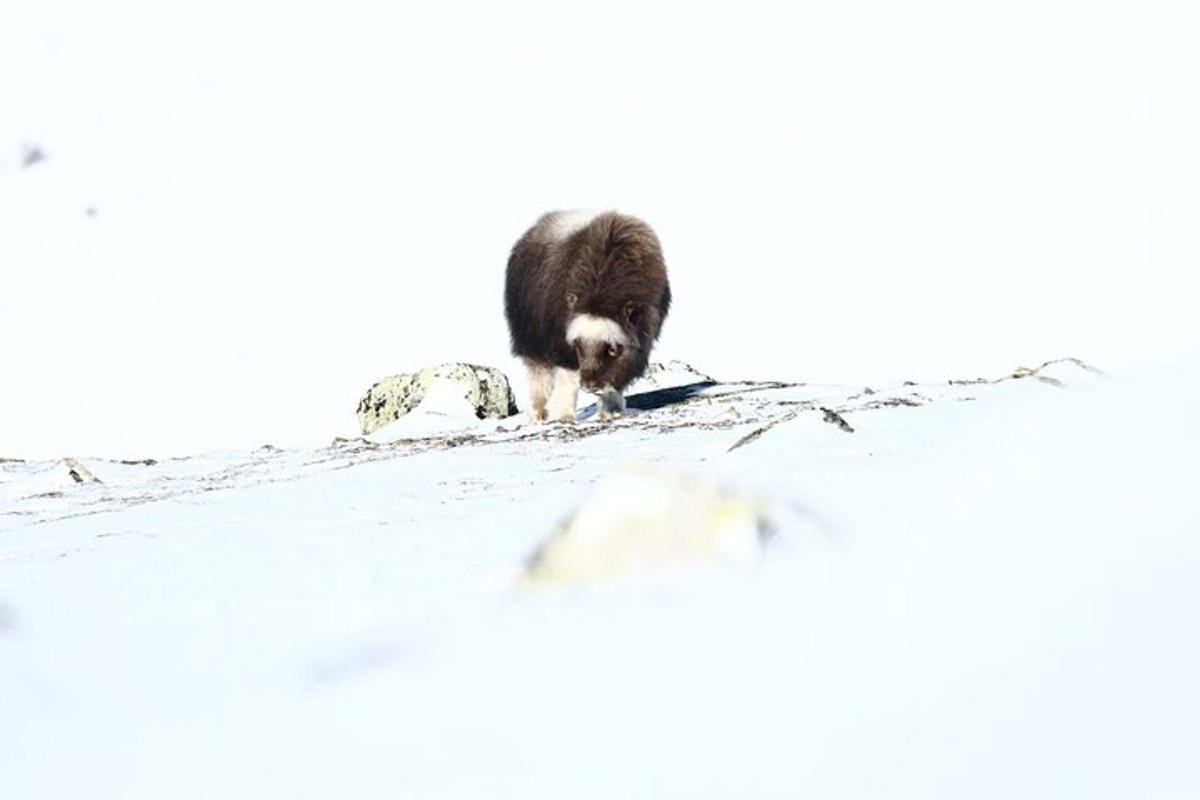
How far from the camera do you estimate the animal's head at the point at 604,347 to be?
10.6 metres

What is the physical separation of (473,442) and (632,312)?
6.99 ft

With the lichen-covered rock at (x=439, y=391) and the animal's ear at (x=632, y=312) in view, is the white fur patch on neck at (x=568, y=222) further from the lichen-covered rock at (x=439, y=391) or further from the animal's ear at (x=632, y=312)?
the lichen-covered rock at (x=439, y=391)

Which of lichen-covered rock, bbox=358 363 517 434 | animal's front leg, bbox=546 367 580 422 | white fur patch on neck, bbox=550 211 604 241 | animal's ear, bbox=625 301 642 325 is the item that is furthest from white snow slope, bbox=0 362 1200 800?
lichen-covered rock, bbox=358 363 517 434

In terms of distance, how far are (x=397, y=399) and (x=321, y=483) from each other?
28.4 feet

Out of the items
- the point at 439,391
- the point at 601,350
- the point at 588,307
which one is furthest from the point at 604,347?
the point at 439,391

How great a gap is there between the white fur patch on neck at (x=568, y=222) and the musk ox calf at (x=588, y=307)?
0.6 inches

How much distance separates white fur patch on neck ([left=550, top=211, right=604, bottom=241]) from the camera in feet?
37.9

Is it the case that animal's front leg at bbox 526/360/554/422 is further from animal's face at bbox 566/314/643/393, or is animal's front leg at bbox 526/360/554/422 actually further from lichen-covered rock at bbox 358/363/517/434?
lichen-covered rock at bbox 358/363/517/434

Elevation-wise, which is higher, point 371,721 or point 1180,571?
point 1180,571

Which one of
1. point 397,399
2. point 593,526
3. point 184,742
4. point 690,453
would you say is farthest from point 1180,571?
point 397,399

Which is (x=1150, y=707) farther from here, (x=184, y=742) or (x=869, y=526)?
(x=184, y=742)

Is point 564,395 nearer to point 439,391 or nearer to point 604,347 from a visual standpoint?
point 604,347

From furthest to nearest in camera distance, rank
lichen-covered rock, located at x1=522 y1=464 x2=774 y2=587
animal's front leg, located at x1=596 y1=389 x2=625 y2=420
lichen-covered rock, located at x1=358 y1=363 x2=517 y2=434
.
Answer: lichen-covered rock, located at x1=358 y1=363 x2=517 y2=434, animal's front leg, located at x1=596 y1=389 x2=625 y2=420, lichen-covered rock, located at x1=522 y1=464 x2=774 y2=587

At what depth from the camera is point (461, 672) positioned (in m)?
3.02
